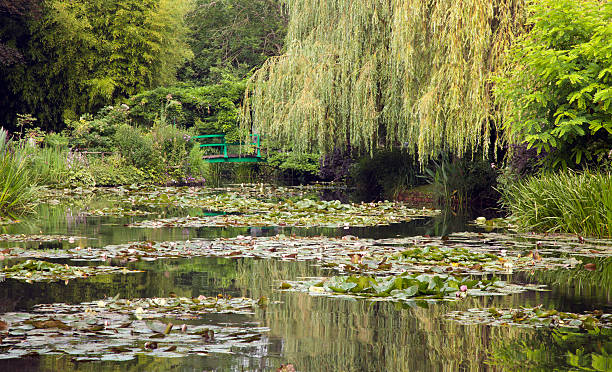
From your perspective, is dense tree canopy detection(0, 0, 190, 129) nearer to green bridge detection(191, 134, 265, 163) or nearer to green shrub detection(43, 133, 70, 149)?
green bridge detection(191, 134, 265, 163)

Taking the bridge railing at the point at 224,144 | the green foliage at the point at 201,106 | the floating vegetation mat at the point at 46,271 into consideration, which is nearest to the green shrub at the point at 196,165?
the bridge railing at the point at 224,144

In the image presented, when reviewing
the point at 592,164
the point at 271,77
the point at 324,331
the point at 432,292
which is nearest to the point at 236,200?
the point at 271,77

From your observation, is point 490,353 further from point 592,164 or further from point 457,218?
point 457,218

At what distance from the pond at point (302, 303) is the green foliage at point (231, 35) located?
3114cm

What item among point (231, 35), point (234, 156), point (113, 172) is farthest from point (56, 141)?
point (231, 35)

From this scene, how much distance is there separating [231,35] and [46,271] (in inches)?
1434

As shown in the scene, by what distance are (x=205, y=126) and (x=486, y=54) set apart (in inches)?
931

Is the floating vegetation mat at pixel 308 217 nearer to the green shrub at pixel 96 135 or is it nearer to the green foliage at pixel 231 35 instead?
the green shrub at pixel 96 135

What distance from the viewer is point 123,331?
4.62m

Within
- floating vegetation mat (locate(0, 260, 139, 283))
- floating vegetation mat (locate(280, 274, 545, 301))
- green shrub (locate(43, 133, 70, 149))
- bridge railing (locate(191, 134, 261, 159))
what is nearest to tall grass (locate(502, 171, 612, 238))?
floating vegetation mat (locate(280, 274, 545, 301))

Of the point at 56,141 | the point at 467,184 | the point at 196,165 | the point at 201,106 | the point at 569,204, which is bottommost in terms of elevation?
the point at 569,204

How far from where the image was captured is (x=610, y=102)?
10438 millimetres

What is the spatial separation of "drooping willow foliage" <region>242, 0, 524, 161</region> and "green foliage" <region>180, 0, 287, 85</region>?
20.9m

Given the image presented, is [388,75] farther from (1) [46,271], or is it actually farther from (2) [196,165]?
(2) [196,165]
